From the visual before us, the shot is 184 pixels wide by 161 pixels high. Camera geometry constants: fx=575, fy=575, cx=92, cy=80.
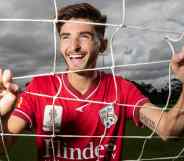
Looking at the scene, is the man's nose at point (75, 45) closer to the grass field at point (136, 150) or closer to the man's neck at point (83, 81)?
the man's neck at point (83, 81)

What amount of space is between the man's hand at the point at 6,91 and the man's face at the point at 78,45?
1.12 ft

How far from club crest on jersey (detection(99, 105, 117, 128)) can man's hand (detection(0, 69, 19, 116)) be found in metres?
0.46

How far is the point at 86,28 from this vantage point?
1.63m

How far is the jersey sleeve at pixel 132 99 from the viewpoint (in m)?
1.69

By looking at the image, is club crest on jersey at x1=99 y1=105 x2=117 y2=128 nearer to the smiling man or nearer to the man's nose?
the smiling man

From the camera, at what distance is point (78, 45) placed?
160 cm

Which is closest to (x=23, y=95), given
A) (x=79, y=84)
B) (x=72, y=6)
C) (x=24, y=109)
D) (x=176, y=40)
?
(x=24, y=109)

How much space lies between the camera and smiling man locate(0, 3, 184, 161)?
1.61 meters

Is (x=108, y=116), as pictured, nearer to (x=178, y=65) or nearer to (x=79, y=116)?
(x=79, y=116)

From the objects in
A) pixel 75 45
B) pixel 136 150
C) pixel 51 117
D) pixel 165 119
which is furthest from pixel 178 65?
pixel 136 150

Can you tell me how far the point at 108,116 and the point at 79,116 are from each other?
0.09 meters

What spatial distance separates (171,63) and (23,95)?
0.53 m

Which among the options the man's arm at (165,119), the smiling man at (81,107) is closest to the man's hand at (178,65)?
the man's arm at (165,119)

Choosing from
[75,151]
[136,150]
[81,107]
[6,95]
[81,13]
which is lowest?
[136,150]
